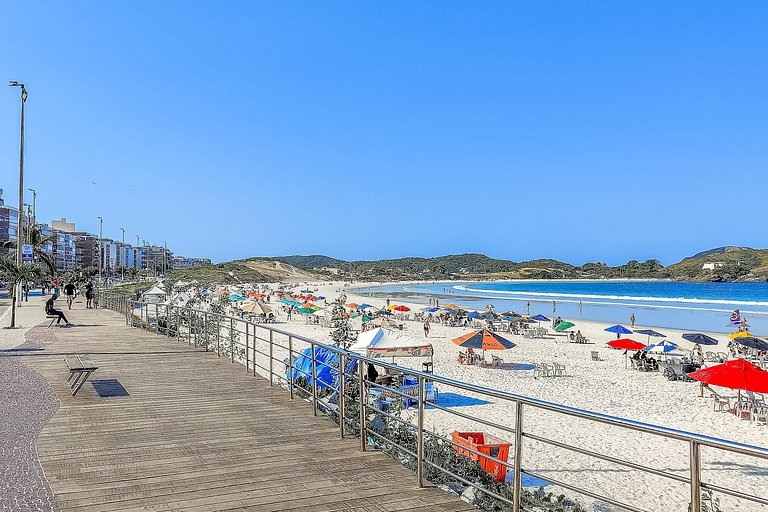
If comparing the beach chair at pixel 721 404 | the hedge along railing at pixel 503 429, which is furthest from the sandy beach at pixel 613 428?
the hedge along railing at pixel 503 429

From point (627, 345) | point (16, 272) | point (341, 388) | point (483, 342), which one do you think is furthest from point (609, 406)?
point (16, 272)

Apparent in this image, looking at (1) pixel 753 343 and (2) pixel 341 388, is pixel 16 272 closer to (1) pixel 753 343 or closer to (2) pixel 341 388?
(2) pixel 341 388

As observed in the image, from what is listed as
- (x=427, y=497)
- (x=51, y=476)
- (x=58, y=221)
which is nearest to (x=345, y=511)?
(x=427, y=497)

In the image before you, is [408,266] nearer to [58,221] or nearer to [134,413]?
[58,221]

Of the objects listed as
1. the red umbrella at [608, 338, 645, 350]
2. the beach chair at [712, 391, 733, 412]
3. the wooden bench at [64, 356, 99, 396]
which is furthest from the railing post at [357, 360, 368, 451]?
the red umbrella at [608, 338, 645, 350]

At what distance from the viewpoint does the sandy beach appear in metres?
8.65

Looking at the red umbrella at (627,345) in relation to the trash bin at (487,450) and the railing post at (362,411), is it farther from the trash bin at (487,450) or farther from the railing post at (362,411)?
the railing post at (362,411)

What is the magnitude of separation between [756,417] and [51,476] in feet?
44.8

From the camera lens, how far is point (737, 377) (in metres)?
10.7

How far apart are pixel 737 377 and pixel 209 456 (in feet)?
32.4

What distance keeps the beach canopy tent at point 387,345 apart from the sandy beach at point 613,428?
48.4 inches

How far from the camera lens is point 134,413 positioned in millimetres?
6637

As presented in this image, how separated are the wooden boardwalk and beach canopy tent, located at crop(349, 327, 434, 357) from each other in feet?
20.2

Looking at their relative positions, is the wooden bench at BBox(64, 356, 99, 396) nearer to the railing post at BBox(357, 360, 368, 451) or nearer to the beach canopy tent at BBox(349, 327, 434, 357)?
the railing post at BBox(357, 360, 368, 451)
